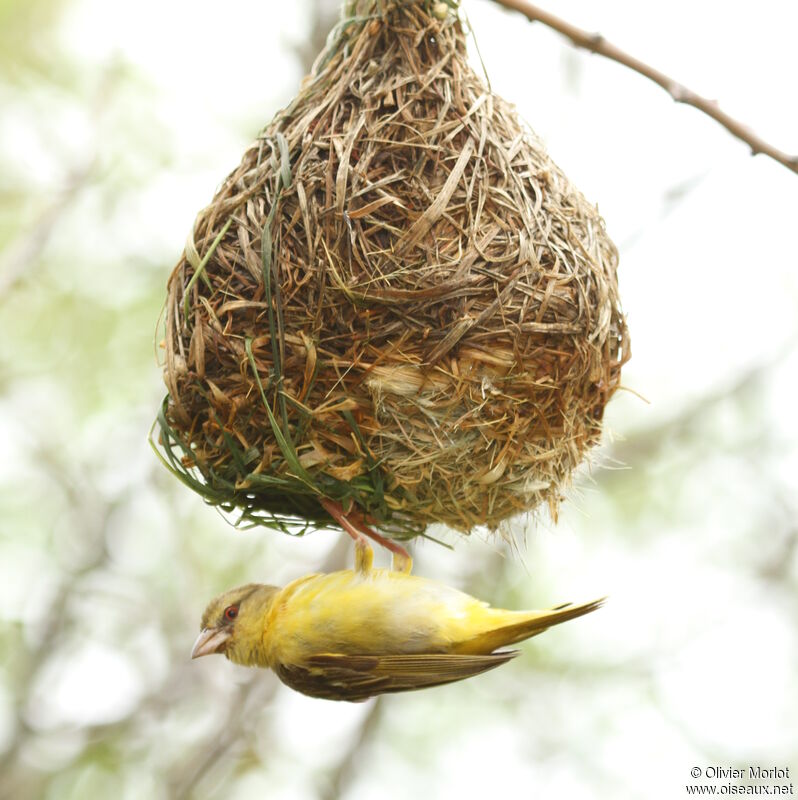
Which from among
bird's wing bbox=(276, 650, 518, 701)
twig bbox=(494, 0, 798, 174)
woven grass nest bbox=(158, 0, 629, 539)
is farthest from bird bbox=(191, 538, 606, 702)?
twig bbox=(494, 0, 798, 174)

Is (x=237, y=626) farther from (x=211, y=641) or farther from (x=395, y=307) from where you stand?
(x=395, y=307)

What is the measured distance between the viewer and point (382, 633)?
288 centimetres

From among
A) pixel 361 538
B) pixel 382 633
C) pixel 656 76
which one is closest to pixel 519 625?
pixel 382 633

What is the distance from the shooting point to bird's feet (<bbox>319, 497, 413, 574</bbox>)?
2807 millimetres

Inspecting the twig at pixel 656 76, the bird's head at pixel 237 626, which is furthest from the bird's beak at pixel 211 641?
the twig at pixel 656 76

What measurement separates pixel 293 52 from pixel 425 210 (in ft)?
11.1

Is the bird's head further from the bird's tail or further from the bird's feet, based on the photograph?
the bird's tail

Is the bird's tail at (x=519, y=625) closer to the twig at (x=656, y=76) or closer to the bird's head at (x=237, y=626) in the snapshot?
the bird's head at (x=237, y=626)

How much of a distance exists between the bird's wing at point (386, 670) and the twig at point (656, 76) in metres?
1.47

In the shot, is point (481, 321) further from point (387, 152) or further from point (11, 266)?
point (11, 266)

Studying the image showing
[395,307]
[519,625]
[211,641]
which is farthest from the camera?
[211,641]

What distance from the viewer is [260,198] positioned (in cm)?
273

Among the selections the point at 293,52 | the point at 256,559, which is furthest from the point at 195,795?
the point at 293,52

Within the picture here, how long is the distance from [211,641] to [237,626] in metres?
0.09
